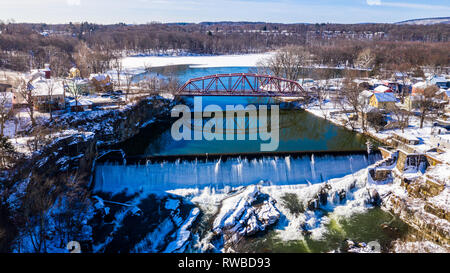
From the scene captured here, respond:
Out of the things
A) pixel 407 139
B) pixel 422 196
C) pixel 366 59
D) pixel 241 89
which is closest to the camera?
pixel 422 196

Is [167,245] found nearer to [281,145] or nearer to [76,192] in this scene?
[76,192]

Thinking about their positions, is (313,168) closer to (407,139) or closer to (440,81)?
(407,139)

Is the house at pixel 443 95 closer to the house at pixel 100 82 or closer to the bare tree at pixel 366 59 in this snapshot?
the bare tree at pixel 366 59

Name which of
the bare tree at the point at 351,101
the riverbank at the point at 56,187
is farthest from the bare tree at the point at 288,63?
the riverbank at the point at 56,187

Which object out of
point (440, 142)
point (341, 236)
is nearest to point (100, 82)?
point (341, 236)

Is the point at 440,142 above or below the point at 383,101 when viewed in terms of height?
below

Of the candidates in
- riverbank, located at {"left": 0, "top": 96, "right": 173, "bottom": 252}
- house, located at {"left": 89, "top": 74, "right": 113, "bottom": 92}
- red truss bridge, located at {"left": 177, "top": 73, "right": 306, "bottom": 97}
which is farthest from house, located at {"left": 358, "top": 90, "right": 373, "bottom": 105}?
house, located at {"left": 89, "top": 74, "right": 113, "bottom": 92}
